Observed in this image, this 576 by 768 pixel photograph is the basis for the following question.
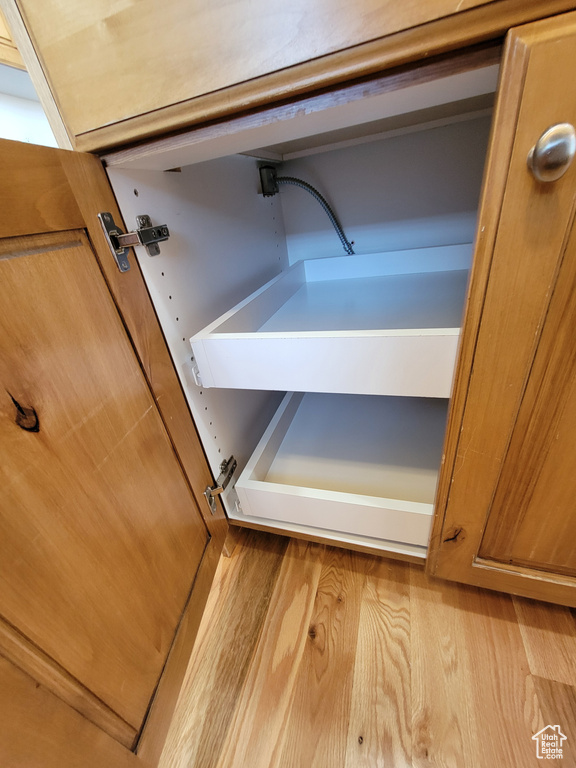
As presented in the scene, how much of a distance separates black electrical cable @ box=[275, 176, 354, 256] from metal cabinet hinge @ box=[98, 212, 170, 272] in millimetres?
631

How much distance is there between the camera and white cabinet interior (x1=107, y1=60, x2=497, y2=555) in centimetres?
48

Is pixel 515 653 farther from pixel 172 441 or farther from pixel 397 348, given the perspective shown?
pixel 172 441

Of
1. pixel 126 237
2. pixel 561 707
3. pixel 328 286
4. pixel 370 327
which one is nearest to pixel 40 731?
pixel 126 237

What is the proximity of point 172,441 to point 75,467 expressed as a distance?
21 cm

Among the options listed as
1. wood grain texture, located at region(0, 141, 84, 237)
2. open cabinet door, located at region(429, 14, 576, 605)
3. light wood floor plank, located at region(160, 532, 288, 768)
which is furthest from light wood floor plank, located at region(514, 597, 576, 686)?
wood grain texture, located at region(0, 141, 84, 237)

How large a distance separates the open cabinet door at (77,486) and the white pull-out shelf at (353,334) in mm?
150

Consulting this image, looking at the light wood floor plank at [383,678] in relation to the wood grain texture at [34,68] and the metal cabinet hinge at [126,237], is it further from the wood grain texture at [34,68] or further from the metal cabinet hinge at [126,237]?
the wood grain texture at [34,68]

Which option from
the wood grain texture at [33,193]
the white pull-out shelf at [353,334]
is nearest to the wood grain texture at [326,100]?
the wood grain texture at [33,193]

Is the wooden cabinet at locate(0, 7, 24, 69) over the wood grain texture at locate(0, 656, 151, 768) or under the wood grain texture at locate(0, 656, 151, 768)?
Answer: over

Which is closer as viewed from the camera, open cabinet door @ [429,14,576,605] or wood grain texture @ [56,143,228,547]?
open cabinet door @ [429,14,576,605]

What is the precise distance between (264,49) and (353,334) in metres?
0.34

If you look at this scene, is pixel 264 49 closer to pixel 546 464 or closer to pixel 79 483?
pixel 79 483

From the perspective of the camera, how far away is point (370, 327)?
0.65 m

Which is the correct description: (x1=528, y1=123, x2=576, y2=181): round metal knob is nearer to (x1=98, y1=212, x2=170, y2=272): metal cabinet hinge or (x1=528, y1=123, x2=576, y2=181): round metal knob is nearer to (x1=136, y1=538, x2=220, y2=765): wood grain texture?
(x1=98, y1=212, x2=170, y2=272): metal cabinet hinge
